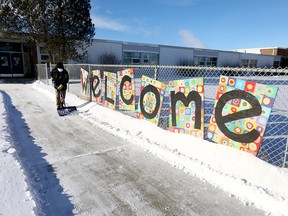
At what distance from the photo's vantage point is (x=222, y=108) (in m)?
3.94

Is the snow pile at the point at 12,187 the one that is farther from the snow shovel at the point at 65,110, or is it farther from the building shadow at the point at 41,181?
the snow shovel at the point at 65,110

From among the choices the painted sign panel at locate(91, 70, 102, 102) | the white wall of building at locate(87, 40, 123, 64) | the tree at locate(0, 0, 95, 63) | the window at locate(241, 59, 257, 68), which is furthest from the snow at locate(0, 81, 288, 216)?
the window at locate(241, 59, 257, 68)

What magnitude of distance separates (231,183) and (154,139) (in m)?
1.98

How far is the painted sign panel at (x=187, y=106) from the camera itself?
14.1 feet

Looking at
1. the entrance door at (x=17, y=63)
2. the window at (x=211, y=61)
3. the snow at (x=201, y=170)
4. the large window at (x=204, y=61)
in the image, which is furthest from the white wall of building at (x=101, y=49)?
the snow at (x=201, y=170)

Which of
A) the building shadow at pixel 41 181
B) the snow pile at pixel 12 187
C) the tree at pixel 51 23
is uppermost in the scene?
the tree at pixel 51 23

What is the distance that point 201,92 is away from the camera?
4246 millimetres

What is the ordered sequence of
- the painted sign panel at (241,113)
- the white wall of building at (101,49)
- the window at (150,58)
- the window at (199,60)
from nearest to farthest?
the painted sign panel at (241,113)
the white wall of building at (101,49)
the window at (150,58)
the window at (199,60)

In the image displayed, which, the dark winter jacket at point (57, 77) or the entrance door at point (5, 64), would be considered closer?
the dark winter jacket at point (57, 77)

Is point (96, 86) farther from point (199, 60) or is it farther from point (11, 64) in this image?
point (199, 60)

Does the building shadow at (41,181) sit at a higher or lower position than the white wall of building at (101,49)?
lower

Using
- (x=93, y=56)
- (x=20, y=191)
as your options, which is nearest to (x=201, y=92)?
(x=20, y=191)

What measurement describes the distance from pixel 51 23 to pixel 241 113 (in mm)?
17505

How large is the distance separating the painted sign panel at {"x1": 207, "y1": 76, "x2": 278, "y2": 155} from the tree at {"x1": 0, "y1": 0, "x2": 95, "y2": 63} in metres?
16.9
